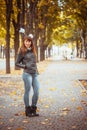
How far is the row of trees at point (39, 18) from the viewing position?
105 ft

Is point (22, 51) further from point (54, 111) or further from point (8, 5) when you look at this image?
point (8, 5)

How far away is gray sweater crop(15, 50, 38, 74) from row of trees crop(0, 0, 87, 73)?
17000 mm

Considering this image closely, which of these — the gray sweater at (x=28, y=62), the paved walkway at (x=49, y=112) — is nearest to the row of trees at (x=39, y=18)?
the paved walkway at (x=49, y=112)

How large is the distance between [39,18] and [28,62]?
41.0 metres

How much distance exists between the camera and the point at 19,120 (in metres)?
9.70

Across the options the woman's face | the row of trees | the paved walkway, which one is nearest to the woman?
the woman's face

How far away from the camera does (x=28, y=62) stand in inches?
411

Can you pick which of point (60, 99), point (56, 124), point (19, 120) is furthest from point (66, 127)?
point (60, 99)

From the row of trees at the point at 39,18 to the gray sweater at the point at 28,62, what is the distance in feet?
55.8

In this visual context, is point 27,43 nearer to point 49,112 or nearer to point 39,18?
point 49,112

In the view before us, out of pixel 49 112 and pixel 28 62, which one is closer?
pixel 28 62

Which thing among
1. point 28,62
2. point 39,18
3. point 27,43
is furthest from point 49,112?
point 39,18

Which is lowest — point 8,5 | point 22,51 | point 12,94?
point 12,94

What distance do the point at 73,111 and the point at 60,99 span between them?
8.73 feet
